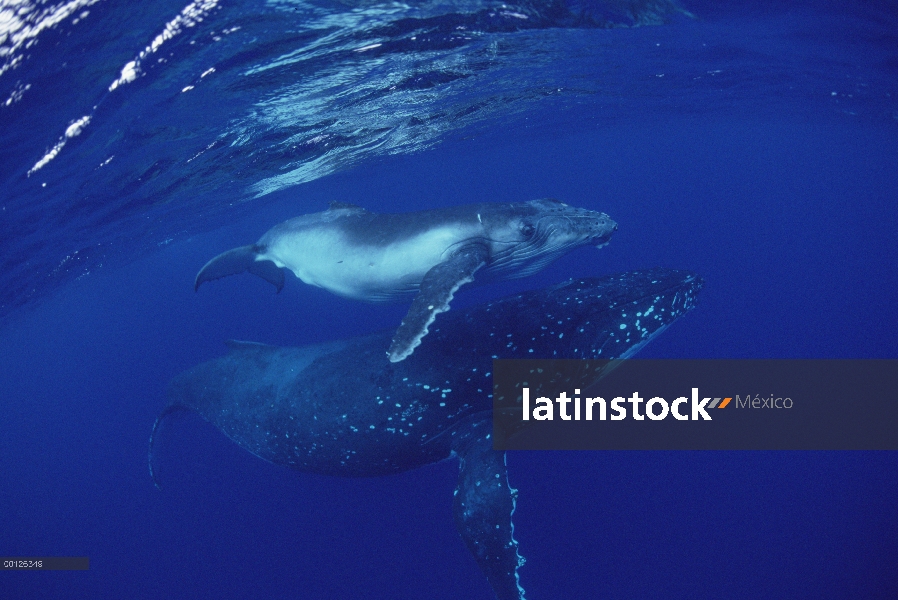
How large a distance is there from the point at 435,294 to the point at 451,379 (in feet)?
6.84

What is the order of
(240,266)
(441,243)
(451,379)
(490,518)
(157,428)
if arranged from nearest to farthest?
(490,518) → (441,243) → (451,379) → (240,266) → (157,428)

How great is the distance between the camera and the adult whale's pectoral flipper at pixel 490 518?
6227 millimetres

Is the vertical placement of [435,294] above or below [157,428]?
above

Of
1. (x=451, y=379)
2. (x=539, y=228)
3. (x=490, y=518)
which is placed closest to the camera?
(x=490, y=518)

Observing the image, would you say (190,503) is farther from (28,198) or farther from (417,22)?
(417,22)

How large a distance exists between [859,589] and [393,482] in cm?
1286

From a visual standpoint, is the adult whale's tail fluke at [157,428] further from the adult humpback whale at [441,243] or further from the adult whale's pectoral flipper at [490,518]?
the adult whale's pectoral flipper at [490,518]

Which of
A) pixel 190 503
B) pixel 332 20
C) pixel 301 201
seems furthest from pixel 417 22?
pixel 301 201

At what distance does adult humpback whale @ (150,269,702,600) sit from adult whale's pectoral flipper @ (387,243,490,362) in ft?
4.94

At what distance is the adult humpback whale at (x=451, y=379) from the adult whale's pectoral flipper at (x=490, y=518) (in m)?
0.03

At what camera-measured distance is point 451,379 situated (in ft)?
23.8

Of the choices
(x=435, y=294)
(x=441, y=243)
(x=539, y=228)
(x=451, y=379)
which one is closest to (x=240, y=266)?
(x=441, y=243)

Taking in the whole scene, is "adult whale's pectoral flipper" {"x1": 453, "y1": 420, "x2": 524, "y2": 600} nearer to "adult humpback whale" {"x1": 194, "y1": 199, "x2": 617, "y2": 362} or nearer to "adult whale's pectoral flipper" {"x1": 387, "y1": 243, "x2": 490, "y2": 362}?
"adult whale's pectoral flipper" {"x1": 387, "y1": 243, "x2": 490, "y2": 362}

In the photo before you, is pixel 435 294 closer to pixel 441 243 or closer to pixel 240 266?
pixel 441 243
